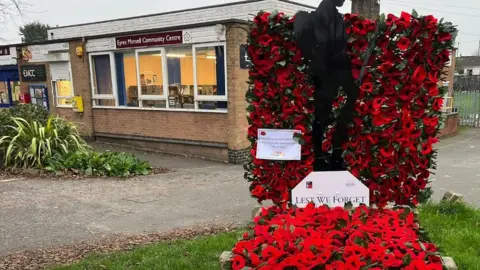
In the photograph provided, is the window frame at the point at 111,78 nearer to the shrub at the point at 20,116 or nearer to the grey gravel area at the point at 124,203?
the shrub at the point at 20,116

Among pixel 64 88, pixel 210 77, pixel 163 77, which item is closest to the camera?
pixel 210 77

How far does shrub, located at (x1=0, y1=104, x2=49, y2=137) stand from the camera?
9625mm

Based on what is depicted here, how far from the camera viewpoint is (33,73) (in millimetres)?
15711

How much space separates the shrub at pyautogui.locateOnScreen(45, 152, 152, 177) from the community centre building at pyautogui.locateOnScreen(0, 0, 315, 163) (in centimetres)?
251

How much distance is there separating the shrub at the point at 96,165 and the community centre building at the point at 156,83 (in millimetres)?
2508

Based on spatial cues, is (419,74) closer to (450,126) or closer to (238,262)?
(238,262)

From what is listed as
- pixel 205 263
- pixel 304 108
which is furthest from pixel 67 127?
pixel 304 108

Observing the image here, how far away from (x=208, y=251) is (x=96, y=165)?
5468mm

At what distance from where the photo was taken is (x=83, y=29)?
2528 centimetres

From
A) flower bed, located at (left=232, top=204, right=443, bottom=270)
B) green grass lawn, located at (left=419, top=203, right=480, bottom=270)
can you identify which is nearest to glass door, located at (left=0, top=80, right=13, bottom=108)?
green grass lawn, located at (left=419, top=203, right=480, bottom=270)

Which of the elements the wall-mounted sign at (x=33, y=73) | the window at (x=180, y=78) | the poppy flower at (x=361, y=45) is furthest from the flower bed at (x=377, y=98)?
the wall-mounted sign at (x=33, y=73)

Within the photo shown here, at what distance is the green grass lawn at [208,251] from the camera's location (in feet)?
12.9

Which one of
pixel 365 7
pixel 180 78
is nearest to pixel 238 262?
pixel 365 7

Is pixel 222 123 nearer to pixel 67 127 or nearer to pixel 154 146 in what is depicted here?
pixel 154 146
